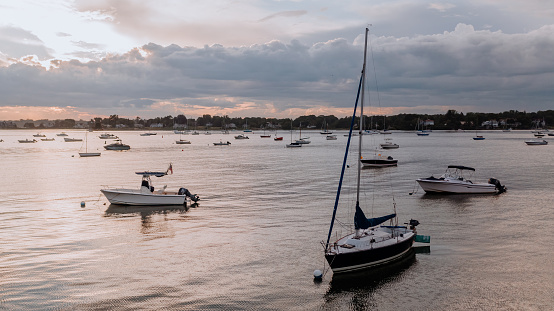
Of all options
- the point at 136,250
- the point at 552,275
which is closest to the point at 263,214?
the point at 136,250

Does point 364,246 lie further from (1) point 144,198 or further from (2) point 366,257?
(1) point 144,198

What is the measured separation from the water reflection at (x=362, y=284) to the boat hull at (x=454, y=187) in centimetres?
3327

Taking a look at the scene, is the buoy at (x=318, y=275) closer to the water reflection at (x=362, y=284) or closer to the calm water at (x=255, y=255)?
the calm water at (x=255, y=255)

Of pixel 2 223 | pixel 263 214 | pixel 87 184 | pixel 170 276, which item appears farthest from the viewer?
pixel 87 184

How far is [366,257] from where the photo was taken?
29.3m

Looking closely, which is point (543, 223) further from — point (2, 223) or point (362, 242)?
point (2, 223)

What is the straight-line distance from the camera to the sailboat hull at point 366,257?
92.1ft

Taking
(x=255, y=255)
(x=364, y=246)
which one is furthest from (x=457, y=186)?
(x=255, y=255)

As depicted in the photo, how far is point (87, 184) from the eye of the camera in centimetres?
7288

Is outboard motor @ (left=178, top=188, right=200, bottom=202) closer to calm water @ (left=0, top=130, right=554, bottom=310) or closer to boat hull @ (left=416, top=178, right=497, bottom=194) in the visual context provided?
calm water @ (left=0, top=130, right=554, bottom=310)

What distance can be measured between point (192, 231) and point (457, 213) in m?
30.0

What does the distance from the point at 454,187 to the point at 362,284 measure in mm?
40248

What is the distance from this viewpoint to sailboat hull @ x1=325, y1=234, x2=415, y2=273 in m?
28.1

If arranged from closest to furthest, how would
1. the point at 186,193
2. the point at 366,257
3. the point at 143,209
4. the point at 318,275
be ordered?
the point at 318,275
the point at 366,257
the point at 143,209
the point at 186,193
